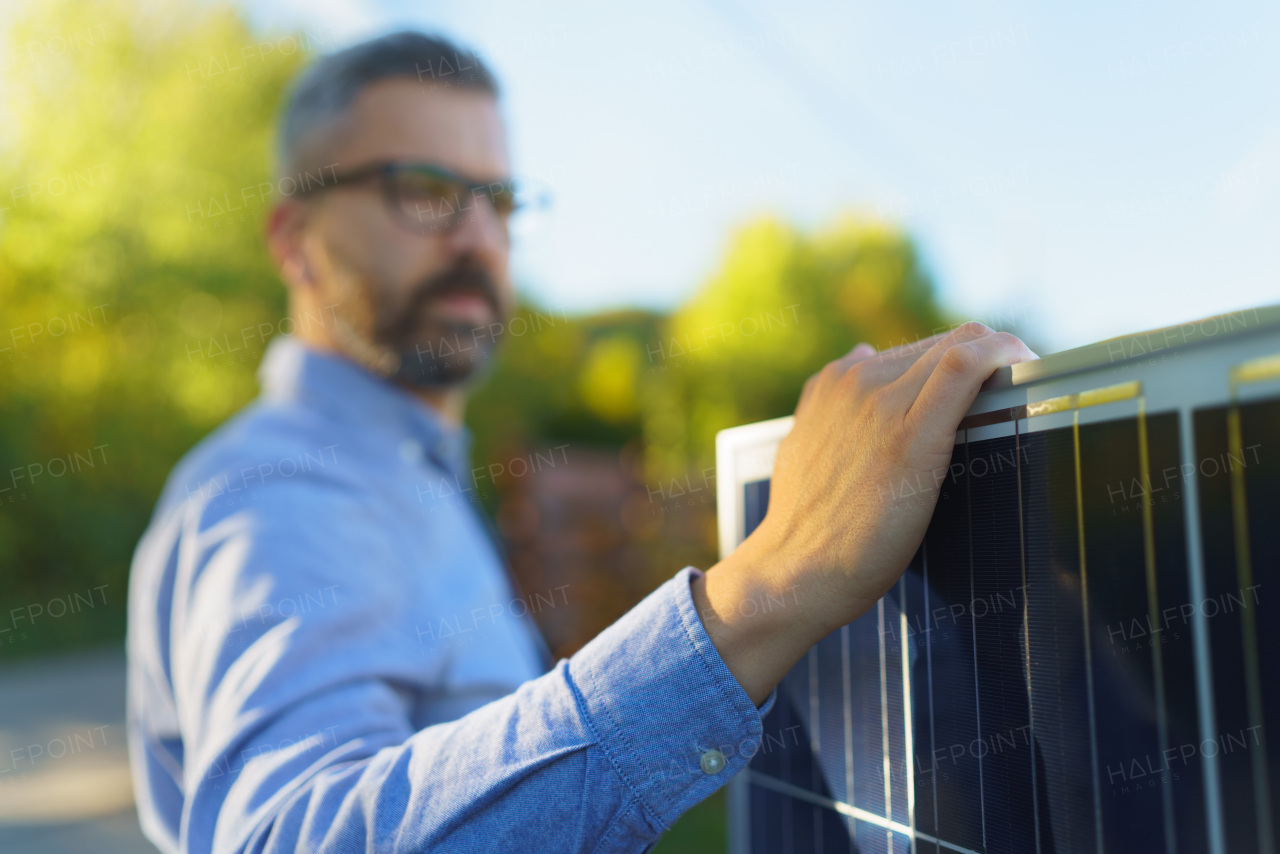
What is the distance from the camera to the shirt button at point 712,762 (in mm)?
834

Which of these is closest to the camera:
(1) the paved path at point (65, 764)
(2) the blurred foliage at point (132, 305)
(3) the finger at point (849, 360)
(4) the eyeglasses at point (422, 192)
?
(3) the finger at point (849, 360)

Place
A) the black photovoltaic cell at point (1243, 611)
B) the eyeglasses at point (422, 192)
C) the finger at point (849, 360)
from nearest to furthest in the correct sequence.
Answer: the black photovoltaic cell at point (1243, 611), the finger at point (849, 360), the eyeglasses at point (422, 192)

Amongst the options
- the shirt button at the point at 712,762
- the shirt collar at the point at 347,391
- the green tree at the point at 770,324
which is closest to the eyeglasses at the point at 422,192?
the shirt collar at the point at 347,391

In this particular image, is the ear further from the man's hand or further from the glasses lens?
the man's hand

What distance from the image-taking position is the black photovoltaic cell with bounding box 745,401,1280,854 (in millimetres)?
622

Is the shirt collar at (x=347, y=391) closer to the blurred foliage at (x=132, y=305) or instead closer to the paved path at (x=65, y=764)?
the paved path at (x=65, y=764)

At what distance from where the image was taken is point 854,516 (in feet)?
2.62

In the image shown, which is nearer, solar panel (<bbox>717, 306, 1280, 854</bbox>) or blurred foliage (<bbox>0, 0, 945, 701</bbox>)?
solar panel (<bbox>717, 306, 1280, 854</bbox>)

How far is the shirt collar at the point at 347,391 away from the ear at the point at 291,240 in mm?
155

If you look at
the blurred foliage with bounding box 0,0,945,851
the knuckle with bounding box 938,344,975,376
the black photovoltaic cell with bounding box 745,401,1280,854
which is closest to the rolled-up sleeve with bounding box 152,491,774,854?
the black photovoltaic cell with bounding box 745,401,1280,854

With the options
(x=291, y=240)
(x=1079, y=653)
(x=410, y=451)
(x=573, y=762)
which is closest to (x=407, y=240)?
(x=291, y=240)

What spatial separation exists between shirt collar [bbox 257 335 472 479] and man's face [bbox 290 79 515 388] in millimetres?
55

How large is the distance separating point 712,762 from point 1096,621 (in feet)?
1.24

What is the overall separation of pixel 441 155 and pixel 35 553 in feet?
38.5
